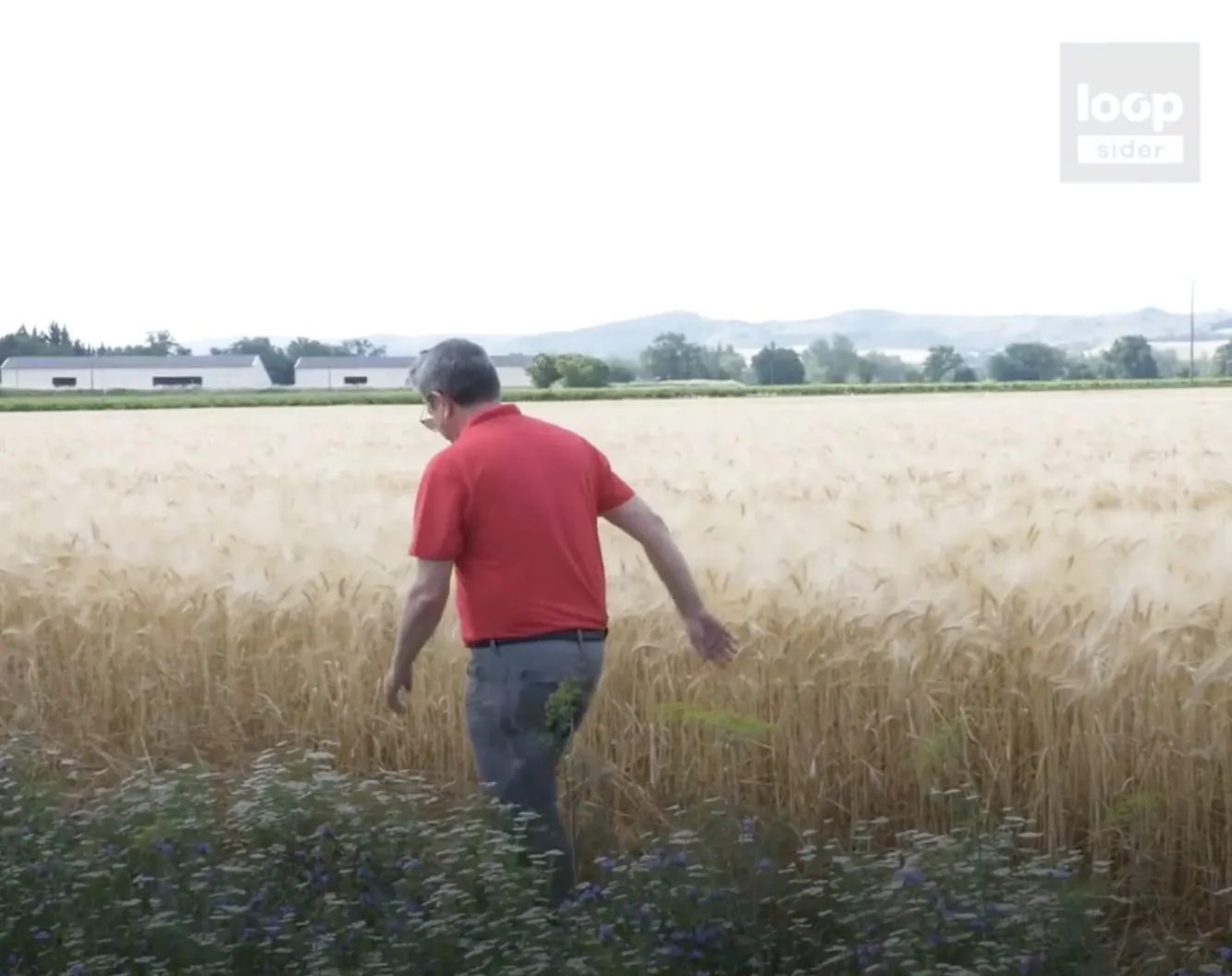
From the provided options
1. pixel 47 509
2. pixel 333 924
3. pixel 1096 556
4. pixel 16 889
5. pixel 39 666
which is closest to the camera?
pixel 333 924

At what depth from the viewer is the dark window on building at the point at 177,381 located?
105 feet

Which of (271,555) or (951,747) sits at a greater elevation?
(271,555)

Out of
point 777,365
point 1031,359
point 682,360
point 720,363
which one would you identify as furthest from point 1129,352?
point 682,360

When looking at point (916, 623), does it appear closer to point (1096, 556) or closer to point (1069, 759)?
point (1069, 759)

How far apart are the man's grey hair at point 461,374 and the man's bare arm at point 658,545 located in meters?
0.42

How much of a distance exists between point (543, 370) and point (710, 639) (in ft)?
58.7

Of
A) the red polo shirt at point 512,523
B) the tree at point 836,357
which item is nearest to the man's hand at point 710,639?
the red polo shirt at point 512,523

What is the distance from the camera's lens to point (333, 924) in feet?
11.3

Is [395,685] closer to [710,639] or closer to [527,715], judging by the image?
[527,715]

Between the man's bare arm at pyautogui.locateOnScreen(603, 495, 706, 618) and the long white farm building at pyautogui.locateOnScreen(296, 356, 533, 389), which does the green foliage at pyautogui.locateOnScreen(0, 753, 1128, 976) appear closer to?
the man's bare arm at pyautogui.locateOnScreen(603, 495, 706, 618)

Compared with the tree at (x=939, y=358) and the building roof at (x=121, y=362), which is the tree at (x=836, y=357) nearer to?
the tree at (x=939, y=358)

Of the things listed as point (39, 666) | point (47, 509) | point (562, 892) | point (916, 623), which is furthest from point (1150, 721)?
point (47, 509)

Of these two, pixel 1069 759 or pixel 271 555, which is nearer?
pixel 1069 759

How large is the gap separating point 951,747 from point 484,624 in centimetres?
137
